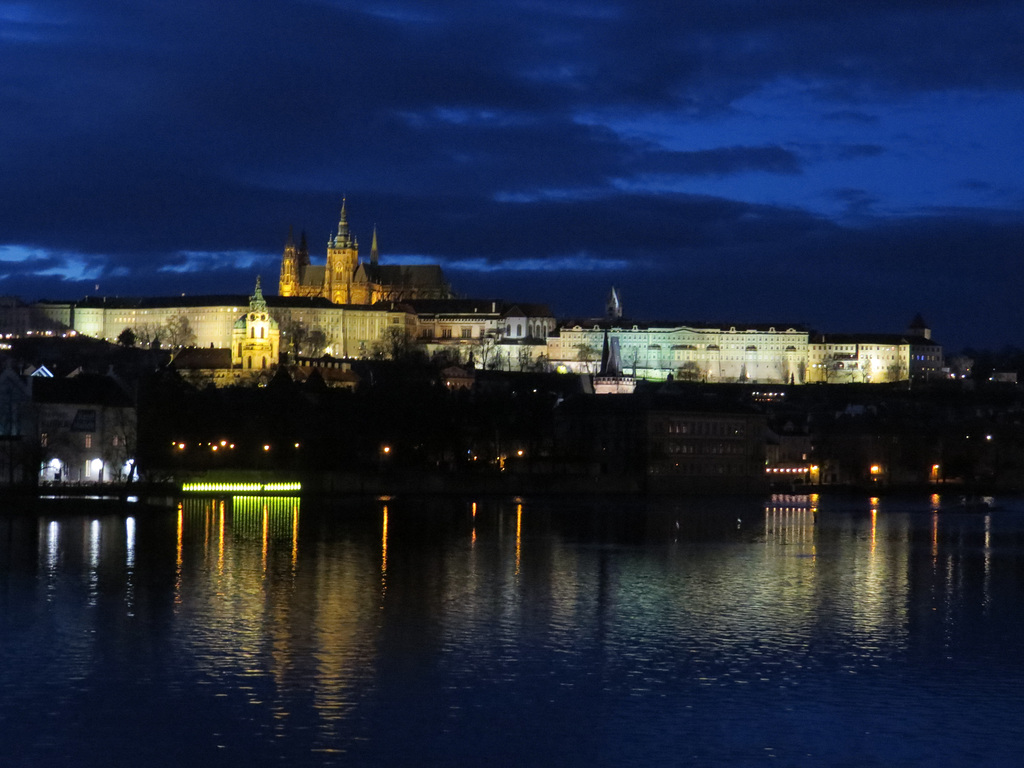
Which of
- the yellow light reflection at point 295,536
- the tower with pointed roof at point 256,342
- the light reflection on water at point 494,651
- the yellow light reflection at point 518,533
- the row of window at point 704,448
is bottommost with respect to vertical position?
the light reflection on water at point 494,651

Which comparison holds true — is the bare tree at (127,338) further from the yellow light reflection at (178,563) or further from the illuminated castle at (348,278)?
the yellow light reflection at (178,563)

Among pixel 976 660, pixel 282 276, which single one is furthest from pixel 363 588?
pixel 282 276

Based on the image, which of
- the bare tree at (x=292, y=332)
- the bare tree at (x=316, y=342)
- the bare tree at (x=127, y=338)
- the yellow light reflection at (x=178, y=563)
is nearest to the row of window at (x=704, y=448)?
the yellow light reflection at (x=178, y=563)

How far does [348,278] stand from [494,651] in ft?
513

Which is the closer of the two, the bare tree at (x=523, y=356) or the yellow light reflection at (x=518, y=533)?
the yellow light reflection at (x=518, y=533)

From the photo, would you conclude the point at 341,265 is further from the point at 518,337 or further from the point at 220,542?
the point at 220,542

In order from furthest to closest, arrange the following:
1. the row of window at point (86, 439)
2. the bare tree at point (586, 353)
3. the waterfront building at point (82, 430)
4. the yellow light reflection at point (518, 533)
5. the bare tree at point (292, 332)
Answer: the bare tree at point (586, 353) → the bare tree at point (292, 332) → the waterfront building at point (82, 430) → the row of window at point (86, 439) → the yellow light reflection at point (518, 533)

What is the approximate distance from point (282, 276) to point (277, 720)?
536ft

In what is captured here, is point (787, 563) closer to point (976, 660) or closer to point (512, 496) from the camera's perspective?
point (976, 660)

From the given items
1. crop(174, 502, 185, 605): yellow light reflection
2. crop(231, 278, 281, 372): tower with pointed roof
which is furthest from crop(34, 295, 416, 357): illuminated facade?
crop(174, 502, 185, 605): yellow light reflection

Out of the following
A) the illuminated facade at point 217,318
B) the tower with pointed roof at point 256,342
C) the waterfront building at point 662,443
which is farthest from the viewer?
the illuminated facade at point 217,318

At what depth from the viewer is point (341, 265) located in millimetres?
175500

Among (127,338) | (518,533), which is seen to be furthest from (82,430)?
(127,338)

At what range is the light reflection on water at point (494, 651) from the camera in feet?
50.5
